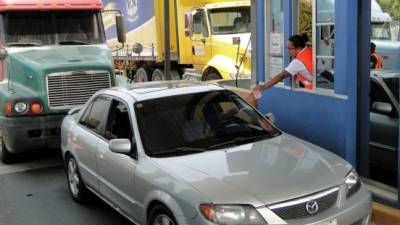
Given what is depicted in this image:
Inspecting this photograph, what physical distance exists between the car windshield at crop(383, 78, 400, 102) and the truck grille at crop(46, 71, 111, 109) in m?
4.48

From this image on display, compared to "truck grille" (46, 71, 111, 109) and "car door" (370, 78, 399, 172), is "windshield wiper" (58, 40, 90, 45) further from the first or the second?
"car door" (370, 78, 399, 172)

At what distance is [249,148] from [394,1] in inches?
103

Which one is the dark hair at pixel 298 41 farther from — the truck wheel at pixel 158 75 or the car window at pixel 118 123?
the truck wheel at pixel 158 75

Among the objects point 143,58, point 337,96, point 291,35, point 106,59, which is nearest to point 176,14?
point 143,58

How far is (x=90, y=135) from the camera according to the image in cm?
610

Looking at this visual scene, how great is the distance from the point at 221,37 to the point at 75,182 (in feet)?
22.9

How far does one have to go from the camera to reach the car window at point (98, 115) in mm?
5930

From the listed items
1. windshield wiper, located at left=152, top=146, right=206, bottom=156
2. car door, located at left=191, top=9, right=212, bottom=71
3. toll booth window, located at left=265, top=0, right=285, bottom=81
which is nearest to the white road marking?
toll booth window, located at left=265, top=0, right=285, bottom=81

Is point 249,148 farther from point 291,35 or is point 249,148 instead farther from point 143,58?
point 143,58

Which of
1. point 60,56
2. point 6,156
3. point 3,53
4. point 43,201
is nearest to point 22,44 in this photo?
point 3,53

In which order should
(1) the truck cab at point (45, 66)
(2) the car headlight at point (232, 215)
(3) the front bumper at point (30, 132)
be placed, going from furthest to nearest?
(1) the truck cab at point (45, 66)
(3) the front bumper at point (30, 132)
(2) the car headlight at point (232, 215)

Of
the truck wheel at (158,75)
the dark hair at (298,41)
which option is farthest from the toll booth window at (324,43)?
the truck wheel at (158,75)

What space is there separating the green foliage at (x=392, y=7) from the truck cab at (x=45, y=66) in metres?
4.52

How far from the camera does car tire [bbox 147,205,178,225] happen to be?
4312mm
